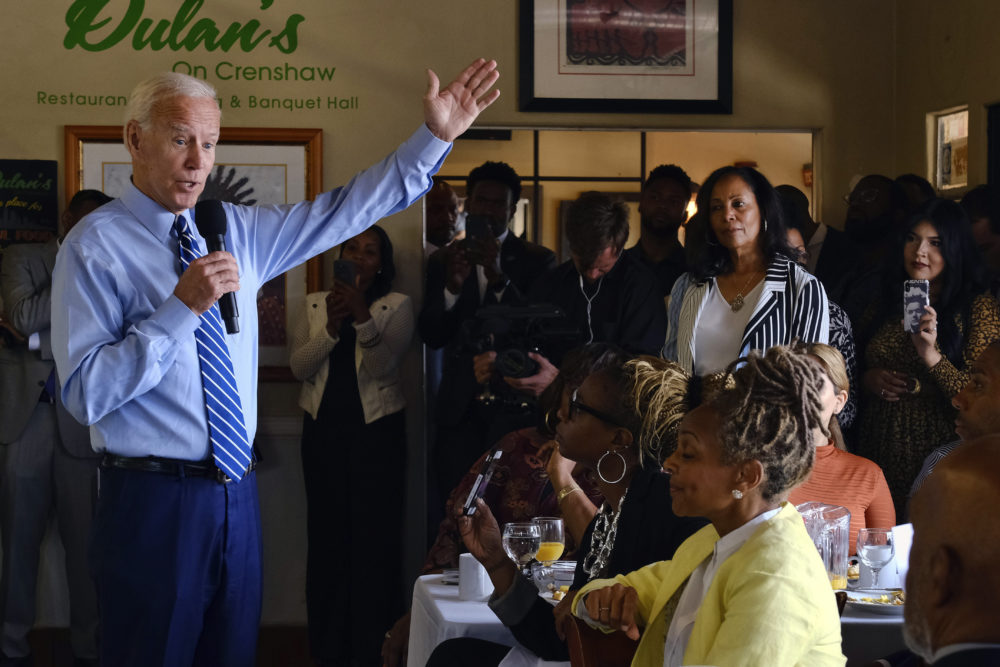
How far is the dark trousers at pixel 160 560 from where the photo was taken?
2107mm

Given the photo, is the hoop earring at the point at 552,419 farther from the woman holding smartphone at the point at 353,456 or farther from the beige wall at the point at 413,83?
the beige wall at the point at 413,83

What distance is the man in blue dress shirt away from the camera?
6.68ft

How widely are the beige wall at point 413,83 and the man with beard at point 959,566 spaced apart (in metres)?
3.85

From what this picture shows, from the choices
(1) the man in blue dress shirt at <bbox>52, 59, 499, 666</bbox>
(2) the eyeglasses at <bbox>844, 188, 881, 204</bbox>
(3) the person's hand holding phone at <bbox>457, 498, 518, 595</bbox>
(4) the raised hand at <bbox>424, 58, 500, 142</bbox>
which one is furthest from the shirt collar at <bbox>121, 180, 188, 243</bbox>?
(2) the eyeglasses at <bbox>844, 188, 881, 204</bbox>

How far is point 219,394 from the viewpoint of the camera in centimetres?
217

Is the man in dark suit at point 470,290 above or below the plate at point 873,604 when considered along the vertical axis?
above

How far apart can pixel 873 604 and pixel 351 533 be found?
2.47 metres

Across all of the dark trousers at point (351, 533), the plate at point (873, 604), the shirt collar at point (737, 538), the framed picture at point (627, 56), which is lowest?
the dark trousers at point (351, 533)

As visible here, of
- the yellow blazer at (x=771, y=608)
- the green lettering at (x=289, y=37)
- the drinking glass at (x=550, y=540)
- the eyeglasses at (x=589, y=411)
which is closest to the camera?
the yellow blazer at (x=771, y=608)

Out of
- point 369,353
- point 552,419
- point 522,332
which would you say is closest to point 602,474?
point 552,419

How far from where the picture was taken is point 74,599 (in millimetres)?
4352

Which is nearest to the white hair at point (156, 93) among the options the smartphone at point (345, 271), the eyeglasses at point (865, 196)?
the smartphone at point (345, 271)

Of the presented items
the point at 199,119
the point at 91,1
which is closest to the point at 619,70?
the point at 91,1

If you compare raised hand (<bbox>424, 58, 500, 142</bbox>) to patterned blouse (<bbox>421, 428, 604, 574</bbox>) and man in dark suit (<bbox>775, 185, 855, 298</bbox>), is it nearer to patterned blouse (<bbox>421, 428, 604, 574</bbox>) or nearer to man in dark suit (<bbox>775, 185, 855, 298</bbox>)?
patterned blouse (<bbox>421, 428, 604, 574</bbox>)
